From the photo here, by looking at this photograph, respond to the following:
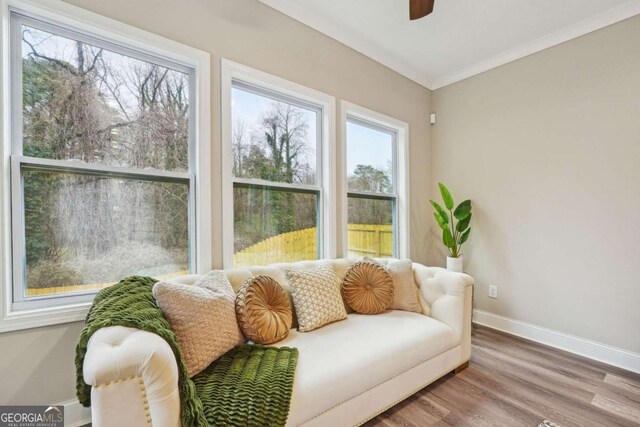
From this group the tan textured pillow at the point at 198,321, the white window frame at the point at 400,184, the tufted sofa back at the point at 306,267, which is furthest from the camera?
the white window frame at the point at 400,184

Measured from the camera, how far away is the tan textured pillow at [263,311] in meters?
1.57

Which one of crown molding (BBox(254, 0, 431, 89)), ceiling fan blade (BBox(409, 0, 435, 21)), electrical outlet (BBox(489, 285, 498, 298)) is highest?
crown molding (BBox(254, 0, 431, 89))

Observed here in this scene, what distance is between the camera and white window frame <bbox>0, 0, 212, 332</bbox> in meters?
1.44

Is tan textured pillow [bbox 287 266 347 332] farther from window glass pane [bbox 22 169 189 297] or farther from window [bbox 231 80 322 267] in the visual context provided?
window glass pane [bbox 22 169 189 297]

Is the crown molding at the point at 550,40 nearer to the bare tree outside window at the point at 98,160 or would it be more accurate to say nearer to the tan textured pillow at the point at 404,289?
the tan textured pillow at the point at 404,289

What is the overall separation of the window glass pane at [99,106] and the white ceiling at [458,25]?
1149mm

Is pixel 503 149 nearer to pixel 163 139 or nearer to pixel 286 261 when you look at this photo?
pixel 286 261

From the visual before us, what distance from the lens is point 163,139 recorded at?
1.95m

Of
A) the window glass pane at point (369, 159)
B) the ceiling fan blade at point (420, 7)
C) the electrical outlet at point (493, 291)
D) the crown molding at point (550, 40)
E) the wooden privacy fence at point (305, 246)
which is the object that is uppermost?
the crown molding at point (550, 40)

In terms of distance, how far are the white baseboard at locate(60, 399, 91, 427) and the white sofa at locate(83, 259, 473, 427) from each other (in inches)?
34.6

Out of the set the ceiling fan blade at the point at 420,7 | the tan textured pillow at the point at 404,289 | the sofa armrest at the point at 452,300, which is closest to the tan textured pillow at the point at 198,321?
the tan textured pillow at the point at 404,289

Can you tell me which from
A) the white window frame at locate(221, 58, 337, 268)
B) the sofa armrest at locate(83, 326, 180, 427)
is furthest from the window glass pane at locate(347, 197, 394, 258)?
the sofa armrest at locate(83, 326, 180, 427)

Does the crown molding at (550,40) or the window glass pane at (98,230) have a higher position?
the crown molding at (550,40)

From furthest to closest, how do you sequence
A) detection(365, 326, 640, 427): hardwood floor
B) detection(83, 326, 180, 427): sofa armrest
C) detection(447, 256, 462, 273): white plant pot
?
detection(447, 256, 462, 273): white plant pot → detection(365, 326, 640, 427): hardwood floor → detection(83, 326, 180, 427): sofa armrest
